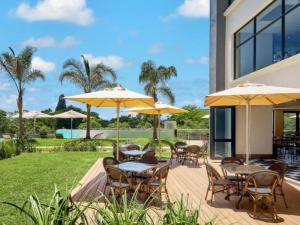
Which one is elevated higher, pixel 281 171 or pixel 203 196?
pixel 281 171

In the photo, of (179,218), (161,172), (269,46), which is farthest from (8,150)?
(179,218)

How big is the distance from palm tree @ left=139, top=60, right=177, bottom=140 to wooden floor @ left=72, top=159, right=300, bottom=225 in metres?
17.2

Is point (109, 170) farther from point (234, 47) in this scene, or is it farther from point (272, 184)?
point (234, 47)

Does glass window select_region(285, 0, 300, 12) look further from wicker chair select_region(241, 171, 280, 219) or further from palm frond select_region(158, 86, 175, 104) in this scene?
palm frond select_region(158, 86, 175, 104)

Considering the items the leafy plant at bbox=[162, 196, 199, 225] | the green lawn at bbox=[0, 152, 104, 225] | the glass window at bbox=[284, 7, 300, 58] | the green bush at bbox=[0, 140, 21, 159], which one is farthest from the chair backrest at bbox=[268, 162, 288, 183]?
the green bush at bbox=[0, 140, 21, 159]

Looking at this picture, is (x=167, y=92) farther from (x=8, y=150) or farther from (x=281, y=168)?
(x=281, y=168)

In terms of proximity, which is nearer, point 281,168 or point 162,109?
point 281,168

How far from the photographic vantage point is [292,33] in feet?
35.0

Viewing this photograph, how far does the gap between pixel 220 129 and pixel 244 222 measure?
34.0 ft

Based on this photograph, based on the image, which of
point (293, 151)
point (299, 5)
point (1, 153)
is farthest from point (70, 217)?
point (293, 151)

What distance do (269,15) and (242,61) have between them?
3.32 m

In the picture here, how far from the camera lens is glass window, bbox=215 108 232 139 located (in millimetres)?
16609

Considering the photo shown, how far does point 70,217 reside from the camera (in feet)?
10.6

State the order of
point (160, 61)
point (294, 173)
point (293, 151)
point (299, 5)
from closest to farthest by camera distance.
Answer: point (299, 5) → point (294, 173) → point (293, 151) → point (160, 61)
